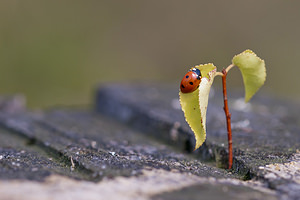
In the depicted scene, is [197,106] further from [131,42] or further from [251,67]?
[131,42]

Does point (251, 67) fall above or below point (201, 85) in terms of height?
above

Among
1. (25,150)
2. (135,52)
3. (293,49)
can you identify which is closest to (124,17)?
(135,52)

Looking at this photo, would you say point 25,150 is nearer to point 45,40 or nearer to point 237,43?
point 45,40

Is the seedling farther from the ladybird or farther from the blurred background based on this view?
the blurred background

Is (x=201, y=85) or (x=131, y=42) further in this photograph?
(x=131, y=42)

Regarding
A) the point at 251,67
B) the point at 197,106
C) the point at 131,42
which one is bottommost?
the point at 197,106

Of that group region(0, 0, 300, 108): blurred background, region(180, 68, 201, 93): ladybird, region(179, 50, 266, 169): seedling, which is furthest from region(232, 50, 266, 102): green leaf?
region(0, 0, 300, 108): blurred background

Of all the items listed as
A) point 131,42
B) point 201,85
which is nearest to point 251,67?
point 201,85
